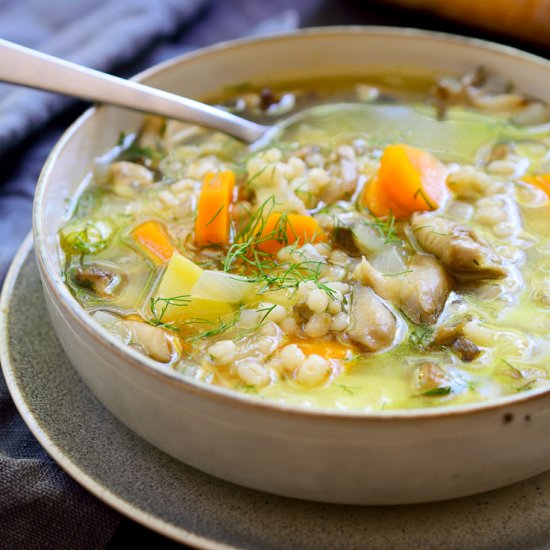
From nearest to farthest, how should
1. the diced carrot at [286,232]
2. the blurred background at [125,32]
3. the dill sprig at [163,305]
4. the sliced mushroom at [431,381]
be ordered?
the sliced mushroom at [431,381] → the dill sprig at [163,305] → the diced carrot at [286,232] → the blurred background at [125,32]

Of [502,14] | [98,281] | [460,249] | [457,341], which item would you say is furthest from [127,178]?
[502,14]

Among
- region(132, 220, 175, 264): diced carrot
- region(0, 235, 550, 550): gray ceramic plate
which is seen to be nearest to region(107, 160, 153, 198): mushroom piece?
region(132, 220, 175, 264): diced carrot

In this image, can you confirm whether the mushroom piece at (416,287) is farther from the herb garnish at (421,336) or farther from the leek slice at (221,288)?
the leek slice at (221,288)

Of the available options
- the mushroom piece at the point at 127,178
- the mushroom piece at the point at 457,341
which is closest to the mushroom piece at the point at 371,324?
the mushroom piece at the point at 457,341

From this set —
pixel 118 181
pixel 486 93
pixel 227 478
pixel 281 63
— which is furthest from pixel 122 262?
pixel 486 93

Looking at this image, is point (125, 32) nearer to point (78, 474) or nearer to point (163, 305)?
point (163, 305)
